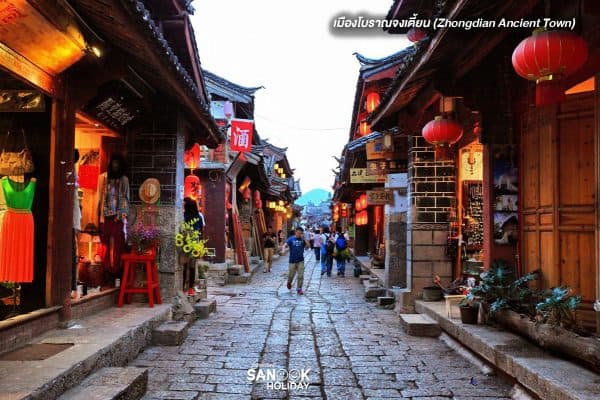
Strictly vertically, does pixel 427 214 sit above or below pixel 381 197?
below

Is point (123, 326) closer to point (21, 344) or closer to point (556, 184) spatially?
point (21, 344)

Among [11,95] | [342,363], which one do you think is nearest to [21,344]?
[11,95]

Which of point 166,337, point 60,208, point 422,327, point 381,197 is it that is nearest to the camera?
point 60,208

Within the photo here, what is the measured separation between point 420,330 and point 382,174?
524cm

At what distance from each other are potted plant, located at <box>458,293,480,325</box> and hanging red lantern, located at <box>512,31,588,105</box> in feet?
11.5

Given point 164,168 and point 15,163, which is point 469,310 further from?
point 15,163

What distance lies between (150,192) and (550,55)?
273 inches

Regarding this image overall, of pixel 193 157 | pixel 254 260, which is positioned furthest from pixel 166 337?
pixel 254 260

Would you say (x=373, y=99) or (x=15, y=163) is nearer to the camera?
(x=15, y=163)

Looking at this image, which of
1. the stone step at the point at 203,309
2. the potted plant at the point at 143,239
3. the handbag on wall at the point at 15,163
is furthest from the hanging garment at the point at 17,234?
the stone step at the point at 203,309

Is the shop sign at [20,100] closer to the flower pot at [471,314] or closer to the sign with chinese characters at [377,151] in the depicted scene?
the flower pot at [471,314]

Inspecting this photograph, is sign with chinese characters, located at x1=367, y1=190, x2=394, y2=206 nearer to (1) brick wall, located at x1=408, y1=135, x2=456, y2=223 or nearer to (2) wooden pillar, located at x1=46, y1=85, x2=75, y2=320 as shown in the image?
(1) brick wall, located at x1=408, y1=135, x2=456, y2=223

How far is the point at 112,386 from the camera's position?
4.68 meters

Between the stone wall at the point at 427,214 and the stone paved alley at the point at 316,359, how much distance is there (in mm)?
1179
